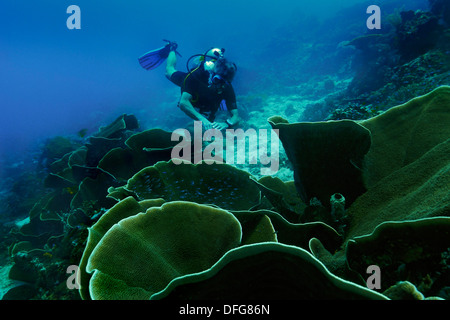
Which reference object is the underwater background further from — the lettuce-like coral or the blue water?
the blue water

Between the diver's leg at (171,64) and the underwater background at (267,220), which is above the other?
the diver's leg at (171,64)

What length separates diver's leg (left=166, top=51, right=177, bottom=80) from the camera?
7548mm

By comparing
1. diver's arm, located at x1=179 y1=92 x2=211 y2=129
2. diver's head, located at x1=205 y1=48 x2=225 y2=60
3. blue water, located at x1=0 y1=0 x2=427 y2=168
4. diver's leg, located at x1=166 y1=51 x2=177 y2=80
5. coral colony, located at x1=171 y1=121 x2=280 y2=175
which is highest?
blue water, located at x1=0 y1=0 x2=427 y2=168

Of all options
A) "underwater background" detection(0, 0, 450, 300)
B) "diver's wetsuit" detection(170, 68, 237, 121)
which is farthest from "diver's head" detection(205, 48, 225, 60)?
"underwater background" detection(0, 0, 450, 300)

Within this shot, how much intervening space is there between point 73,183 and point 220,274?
15.9 ft

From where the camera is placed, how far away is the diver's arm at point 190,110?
4.96 m

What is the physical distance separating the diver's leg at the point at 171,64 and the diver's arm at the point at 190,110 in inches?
98.0

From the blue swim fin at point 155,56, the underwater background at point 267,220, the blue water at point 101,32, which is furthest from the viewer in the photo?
the blue water at point 101,32

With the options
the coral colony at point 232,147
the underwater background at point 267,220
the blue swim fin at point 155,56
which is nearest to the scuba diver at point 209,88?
the coral colony at point 232,147

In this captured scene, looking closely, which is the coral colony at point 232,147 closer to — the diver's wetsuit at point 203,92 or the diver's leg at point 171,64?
the diver's wetsuit at point 203,92

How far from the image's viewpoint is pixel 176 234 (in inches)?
64.1

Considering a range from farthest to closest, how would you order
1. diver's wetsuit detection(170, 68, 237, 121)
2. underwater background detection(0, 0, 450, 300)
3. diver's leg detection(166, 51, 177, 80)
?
diver's leg detection(166, 51, 177, 80), diver's wetsuit detection(170, 68, 237, 121), underwater background detection(0, 0, 450, 300)

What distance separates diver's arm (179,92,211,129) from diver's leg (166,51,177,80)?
2490mm

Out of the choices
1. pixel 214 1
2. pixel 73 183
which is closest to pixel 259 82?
pixel 73 183
